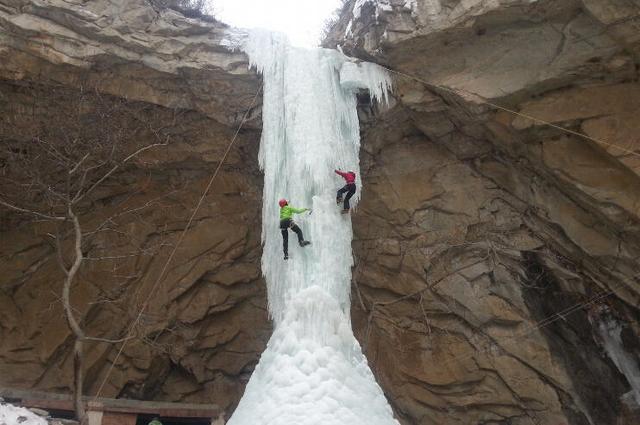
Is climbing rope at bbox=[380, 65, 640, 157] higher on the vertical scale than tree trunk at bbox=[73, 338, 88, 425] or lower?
higher

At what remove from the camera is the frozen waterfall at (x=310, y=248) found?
5855mm

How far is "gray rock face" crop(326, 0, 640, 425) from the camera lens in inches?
276

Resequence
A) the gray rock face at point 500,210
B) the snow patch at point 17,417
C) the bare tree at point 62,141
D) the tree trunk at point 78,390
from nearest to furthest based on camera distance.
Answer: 1. the snow patch at point 17,417
2. the tree trunk at point 78,390
3. the gray rock face at point 500,210
4. the bare tree at point 62,141

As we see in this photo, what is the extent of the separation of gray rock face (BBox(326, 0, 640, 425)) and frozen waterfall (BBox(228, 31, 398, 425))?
68cm

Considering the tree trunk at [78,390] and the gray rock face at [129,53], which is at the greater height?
the gray rock face at [129,53]

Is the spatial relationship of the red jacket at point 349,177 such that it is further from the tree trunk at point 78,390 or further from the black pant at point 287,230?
the tree trunk at point 78,390

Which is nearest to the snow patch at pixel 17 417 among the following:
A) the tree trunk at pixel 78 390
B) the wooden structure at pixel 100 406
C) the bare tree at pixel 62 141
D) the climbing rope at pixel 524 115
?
the tree trunk at pixel 78 390

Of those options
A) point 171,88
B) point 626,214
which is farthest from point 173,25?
point 626,214

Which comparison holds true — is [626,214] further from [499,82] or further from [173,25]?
[173,25]

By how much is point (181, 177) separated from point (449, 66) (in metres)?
5.26

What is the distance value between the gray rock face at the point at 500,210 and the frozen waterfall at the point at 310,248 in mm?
680

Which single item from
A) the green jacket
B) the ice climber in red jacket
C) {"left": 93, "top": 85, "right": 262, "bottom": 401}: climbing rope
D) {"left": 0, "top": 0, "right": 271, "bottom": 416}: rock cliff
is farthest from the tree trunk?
the ice climber in red jacket

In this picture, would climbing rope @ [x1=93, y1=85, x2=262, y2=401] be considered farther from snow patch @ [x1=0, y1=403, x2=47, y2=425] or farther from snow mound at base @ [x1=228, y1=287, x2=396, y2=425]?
snow patch @ [x1=0, y1=403, x2=47, y2=425]

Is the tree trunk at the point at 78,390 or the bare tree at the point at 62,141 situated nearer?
the tree trunk at the point at 78,390
